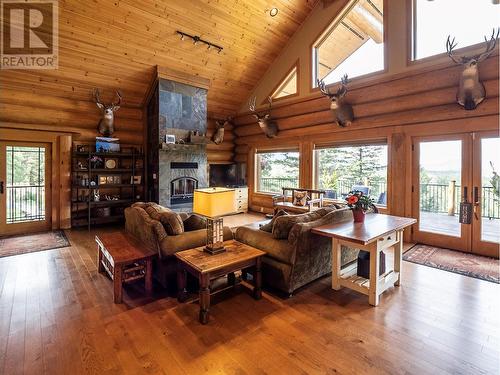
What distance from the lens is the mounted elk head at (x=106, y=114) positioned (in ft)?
19.8

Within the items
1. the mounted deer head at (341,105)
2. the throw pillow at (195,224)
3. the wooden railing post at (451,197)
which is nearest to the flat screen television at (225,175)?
the mounted deer head at (341,105)

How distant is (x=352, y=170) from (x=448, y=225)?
216cm

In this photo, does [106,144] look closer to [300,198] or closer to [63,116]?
[63,116]

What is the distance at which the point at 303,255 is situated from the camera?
2.91m

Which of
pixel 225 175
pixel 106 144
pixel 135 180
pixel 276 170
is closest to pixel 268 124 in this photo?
pixel 276 170

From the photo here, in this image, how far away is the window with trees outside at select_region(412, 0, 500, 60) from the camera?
4.21 metres

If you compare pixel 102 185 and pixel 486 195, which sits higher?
pixel 102 185

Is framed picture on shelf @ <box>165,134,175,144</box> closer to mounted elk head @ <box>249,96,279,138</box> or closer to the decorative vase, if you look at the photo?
mounted elk head @ <box>249,96,279,138</box>

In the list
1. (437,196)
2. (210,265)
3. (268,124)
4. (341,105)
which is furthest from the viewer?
(268,124)

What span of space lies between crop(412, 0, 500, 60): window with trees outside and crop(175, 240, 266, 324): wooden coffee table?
485 cm

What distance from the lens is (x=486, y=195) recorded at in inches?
169

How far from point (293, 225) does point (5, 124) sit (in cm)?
628

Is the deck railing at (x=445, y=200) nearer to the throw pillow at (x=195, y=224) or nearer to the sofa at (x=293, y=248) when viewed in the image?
the sofa at (x=293, y=248)

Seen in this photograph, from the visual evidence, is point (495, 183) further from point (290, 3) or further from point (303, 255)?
point (290, 3)
